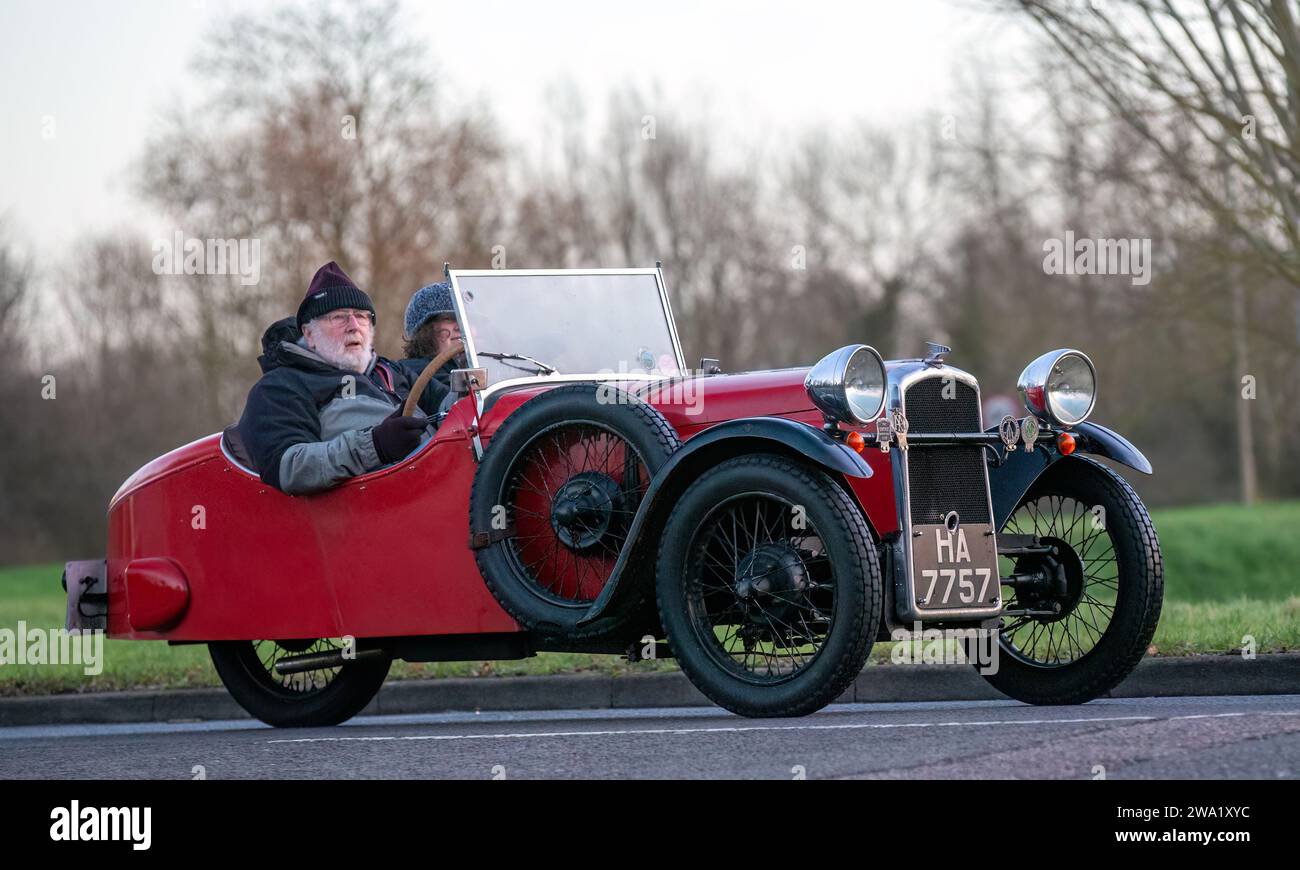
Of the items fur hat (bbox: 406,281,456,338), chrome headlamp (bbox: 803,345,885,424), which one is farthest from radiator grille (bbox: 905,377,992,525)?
fur hat (bbox: 406,281,456,338)

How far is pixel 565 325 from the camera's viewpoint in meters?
7.38

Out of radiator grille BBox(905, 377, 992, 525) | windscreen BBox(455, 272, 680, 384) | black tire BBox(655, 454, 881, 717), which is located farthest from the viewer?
windscreen BBox(455, 272, 680, 384)

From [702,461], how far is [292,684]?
112 inches

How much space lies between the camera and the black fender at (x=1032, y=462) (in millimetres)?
6504

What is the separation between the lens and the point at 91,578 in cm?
773

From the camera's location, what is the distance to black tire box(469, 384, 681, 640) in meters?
6.20

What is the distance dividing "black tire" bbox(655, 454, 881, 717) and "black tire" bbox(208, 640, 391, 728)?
2.18 metres

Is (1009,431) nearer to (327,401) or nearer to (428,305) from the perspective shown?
(327,401)

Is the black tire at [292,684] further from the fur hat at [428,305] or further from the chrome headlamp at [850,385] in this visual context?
the chrome headlamp at [850,385]

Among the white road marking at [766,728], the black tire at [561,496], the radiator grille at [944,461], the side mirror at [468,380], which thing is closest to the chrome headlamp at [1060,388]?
the radiator grille at [944,461]

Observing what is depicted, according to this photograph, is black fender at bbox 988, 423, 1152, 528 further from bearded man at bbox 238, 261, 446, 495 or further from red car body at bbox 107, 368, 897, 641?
bearded man at bbox 238, 261, 446, 495

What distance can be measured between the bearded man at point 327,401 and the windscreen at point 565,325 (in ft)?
1.68

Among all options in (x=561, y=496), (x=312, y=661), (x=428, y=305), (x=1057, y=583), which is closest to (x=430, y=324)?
(x=428, y=305)
